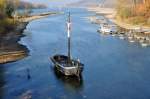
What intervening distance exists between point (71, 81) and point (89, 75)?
409 cm

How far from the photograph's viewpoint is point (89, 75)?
50.7m

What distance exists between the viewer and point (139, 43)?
79.8 meters

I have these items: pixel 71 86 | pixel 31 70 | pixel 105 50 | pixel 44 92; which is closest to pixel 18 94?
pixel 44 92

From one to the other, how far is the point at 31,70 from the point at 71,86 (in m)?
9.99

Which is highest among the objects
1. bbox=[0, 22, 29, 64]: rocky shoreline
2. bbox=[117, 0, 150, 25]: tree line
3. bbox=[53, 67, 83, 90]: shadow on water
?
bbox=[117, 0, 150, 25]: tree line

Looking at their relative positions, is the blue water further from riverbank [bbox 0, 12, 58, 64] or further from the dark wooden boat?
riverbank [bbox 0, 12, 58, 64]

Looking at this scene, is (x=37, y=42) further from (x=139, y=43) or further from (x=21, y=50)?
(x=139, y=43)

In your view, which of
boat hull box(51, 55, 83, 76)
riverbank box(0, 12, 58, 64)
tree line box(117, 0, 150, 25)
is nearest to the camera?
boat hull box(51, 55, 83, 76)

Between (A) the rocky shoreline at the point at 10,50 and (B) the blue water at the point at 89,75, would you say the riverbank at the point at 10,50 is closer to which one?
(A) the rocky shoreline at the point at 10,50

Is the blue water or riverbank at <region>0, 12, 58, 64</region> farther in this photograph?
riverbank at <region>0, 12, 58, 64</region>

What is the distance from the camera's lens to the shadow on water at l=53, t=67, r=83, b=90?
45562mm

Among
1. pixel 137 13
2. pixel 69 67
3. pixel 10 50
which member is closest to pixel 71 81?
pixel 69 67

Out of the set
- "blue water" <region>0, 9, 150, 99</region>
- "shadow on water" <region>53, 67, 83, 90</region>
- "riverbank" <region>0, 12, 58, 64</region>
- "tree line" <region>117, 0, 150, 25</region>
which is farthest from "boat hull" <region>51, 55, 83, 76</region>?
"tree line" <region>117, 0, 150, 25</region>

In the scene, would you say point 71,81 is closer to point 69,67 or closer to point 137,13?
point 69,67
